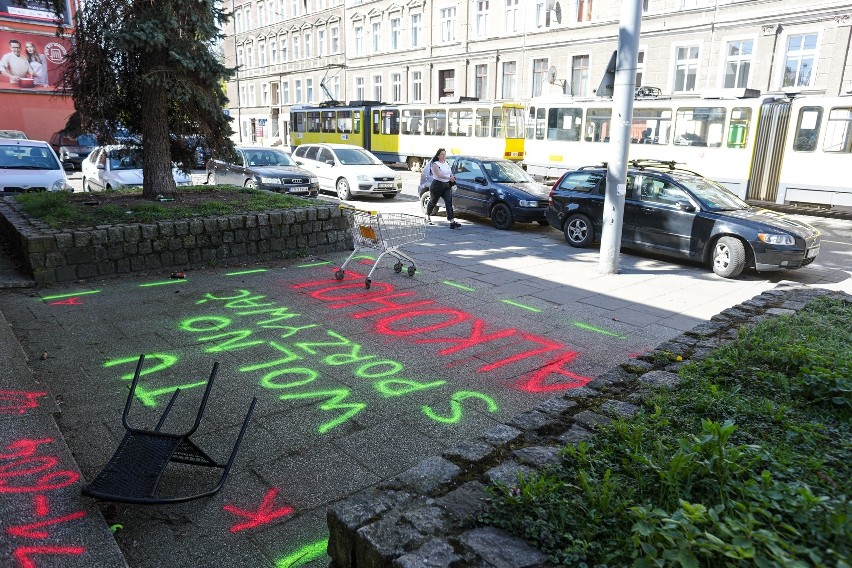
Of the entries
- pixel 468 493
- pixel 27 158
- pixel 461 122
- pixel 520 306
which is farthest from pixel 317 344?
pixel 461 122

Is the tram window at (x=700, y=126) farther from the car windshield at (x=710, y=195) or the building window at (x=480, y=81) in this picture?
the building window at (x=480, y=81)

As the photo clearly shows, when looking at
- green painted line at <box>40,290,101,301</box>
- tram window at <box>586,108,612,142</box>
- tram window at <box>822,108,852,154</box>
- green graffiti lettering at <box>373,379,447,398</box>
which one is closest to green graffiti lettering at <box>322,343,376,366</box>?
green graffiti lettering at <box>373,379,447,398</box>

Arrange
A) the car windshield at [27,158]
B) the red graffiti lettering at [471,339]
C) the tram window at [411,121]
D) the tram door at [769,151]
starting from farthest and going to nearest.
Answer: the tram window at [411,121]
the tram door at [769,151]
the car windshield at [27,158]
the red graffiti lettering at [471,339]

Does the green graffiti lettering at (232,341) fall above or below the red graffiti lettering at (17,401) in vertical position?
below

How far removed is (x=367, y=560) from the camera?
2172mm

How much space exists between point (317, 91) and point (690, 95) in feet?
122

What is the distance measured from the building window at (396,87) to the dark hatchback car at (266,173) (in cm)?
A: 2559

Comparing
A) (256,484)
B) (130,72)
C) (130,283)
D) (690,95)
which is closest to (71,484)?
(256,484)

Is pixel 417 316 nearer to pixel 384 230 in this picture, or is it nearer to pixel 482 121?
pixel 384 230

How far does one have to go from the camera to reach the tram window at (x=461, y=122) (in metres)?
25.0

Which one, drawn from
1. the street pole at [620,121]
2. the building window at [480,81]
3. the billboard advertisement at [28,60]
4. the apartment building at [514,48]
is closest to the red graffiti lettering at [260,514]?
the street pole at [620,121]

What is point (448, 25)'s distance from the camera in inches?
1447

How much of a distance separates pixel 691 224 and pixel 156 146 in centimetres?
921

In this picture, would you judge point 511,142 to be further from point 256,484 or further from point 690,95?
point 256,484
